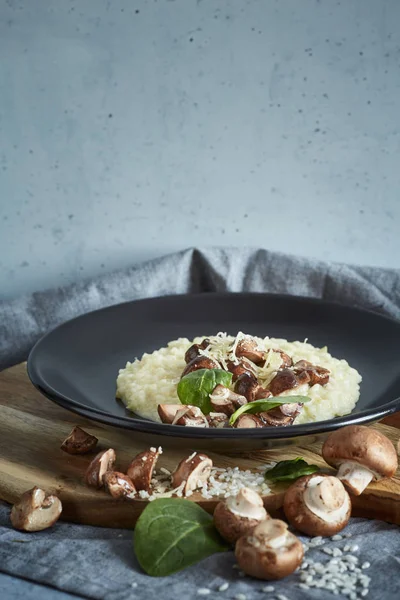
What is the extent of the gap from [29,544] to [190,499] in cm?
40

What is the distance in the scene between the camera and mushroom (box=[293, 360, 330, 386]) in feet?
7.86

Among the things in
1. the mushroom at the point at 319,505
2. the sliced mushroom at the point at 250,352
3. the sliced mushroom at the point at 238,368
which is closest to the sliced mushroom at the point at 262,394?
the sliced mushroom at the point at 238,368

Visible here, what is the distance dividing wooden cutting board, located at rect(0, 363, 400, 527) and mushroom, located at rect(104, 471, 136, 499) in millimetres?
22

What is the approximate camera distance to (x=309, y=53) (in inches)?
139

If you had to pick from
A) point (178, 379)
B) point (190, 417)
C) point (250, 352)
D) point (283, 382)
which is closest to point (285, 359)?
point (250, 352)

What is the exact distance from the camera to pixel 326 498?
1945 mm

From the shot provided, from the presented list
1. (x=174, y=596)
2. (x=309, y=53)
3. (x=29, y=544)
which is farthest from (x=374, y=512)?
(x=309, y=53)

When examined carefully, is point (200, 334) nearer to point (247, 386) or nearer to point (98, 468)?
point (247, 386)

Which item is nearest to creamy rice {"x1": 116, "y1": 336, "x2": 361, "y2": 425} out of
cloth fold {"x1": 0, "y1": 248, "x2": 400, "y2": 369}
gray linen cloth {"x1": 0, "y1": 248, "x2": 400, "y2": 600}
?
gray linen cloth {"x1": 0, "y1": 248, "x2": 400, "y2": 600}

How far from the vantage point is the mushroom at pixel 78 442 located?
7.56 ft

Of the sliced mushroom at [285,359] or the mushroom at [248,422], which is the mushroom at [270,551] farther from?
the sliced mushroom at [285,359]

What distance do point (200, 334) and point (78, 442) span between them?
3.04ft

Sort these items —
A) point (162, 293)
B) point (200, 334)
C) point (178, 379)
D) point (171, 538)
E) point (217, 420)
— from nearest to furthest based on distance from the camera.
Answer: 1. point (171, 538)
2. point (217, 420)
3. point (178, 379)
4. point (200, 334)
5. point (162, 293)

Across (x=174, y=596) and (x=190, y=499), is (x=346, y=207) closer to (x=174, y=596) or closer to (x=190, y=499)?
(x=190, y=499)
